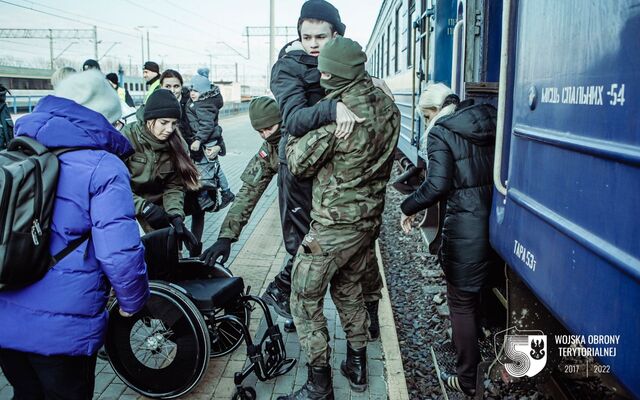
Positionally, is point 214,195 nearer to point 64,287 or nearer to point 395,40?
point 64,287

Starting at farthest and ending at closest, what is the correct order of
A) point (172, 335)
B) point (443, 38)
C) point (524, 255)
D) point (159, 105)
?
point (443, 38) → point (159, 105) → point (172, 335) → point (524, 255)

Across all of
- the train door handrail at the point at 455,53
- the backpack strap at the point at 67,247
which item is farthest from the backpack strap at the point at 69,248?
the train door handrail at the point at 455,53

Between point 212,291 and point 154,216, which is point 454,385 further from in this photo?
point 154,216

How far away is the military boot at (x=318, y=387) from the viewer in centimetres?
304

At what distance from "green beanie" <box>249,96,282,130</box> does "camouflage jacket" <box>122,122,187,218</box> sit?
830mm

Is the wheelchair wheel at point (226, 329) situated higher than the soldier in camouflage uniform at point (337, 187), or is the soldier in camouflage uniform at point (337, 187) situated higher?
the soldier in camouflage uniform at point (337, 187)

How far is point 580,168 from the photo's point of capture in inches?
69.1

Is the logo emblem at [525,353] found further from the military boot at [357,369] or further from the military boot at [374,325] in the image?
the military boot at [374,325]

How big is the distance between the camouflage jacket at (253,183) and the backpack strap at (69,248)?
1.45 meters

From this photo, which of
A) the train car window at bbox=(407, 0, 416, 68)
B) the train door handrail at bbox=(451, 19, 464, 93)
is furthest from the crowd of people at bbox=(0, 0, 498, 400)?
the train car window at bbox=(407, 0, 416, 68)

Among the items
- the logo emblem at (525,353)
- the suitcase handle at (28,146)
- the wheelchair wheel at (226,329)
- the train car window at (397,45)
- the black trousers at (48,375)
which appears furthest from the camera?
the train car window at (397,45)

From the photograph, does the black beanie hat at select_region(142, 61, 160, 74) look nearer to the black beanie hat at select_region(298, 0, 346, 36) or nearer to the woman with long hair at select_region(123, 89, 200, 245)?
the woman with long hair at select_region(123, 89, 200, 245)

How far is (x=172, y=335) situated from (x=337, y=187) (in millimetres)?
1184

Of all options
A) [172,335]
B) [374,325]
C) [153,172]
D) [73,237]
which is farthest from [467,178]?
[153,172]
